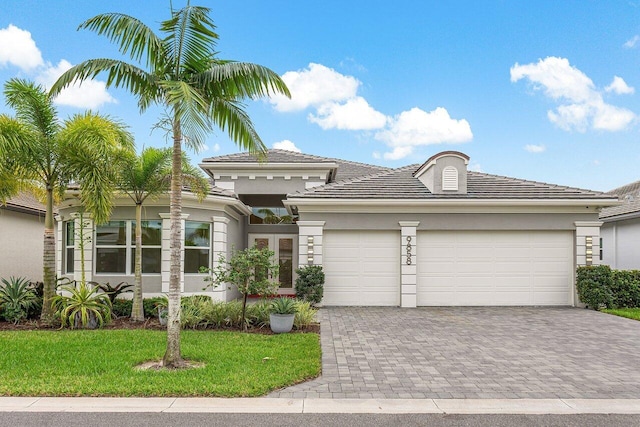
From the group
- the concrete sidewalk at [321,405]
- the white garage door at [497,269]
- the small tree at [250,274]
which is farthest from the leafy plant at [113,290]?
the white garage door at [497,269]

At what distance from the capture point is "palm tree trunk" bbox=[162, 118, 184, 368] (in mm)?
5922

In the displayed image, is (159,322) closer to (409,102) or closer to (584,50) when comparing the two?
(409,102)

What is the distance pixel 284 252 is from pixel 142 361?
380 inches

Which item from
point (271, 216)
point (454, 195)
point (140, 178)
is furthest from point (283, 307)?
point (271, 216)

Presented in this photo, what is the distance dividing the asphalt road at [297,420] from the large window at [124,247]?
7302 mm

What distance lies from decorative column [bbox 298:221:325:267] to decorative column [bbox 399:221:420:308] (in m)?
2.46

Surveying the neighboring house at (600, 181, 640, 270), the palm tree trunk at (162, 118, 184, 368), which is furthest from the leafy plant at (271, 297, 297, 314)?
the neighboring house at (600, 181, 640, 270)

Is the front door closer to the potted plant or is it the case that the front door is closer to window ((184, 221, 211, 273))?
window ((184, 221, 211, 273))

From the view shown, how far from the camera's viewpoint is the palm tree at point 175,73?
5984mm

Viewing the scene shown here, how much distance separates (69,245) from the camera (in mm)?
11602

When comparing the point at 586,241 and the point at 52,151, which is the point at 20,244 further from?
the point at 586,241

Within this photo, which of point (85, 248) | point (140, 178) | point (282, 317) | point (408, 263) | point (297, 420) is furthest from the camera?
point (408, 263)

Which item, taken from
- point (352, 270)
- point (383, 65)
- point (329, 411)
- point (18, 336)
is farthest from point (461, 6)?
point (18, 336)

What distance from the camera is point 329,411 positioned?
4.43 metres
